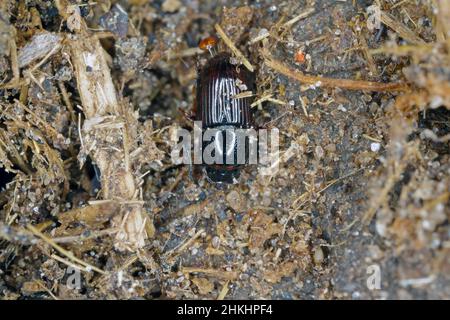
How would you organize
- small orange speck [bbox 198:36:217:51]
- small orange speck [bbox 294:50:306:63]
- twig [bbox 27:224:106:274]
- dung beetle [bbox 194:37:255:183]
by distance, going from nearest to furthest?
twig [bbox 27:224:106:274]
small orange speck [bbox 294:50:306:63]
dung beetle [bbox 194:37:255:183]
small orange speck [bbox 198:36:217:51]

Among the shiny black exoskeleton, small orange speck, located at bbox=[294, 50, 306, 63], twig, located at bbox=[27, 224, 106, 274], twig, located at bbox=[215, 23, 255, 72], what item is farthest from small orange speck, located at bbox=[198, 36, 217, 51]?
twig, located at bbox=[27, 224, 106, 274]

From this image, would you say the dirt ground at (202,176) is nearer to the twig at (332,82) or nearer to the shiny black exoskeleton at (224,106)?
the twig at (332,82)

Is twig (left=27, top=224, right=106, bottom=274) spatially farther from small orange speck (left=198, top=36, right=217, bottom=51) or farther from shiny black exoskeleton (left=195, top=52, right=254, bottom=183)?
small orange speck (left=198, top=36, right=217, bottom=51)

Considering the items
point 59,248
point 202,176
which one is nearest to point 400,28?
point 202,176

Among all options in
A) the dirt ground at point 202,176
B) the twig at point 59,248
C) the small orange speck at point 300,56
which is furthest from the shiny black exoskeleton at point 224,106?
the twig at point 59,248

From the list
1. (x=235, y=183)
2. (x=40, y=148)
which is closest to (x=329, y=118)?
(x=235, y=183)

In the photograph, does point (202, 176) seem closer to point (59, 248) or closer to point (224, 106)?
point (224, 106)

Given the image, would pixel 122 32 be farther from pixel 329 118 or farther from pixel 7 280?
pixel 7 280
